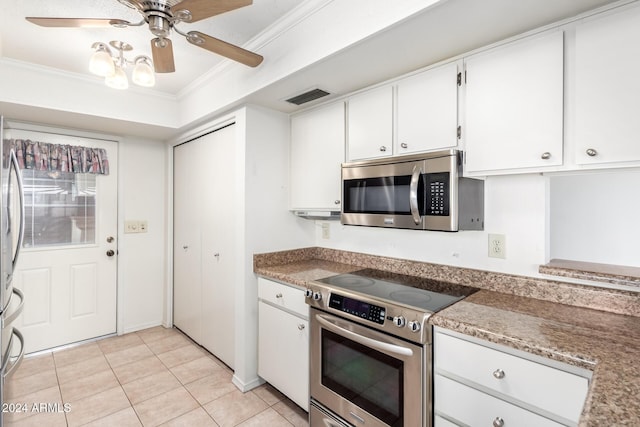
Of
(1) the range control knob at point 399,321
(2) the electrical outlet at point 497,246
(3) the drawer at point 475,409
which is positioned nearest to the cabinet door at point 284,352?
(1) the range control knob at point 399,321

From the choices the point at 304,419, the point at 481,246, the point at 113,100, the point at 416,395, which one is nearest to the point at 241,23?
the point at 113,100

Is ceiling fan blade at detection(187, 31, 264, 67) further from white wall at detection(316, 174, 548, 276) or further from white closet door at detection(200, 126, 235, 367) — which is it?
white wall at detection(316, 174, 548, 276)

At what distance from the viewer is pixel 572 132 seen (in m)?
1.27

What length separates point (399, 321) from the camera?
1368mm

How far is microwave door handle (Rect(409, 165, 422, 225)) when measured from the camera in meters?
1.61

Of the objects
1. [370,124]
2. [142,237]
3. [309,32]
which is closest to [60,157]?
[142,237]

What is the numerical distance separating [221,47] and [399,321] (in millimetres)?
1478

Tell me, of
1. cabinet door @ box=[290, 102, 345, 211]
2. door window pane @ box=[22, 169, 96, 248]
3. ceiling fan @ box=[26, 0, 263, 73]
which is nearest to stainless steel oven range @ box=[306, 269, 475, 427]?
cabinet door @ box=[290, 102, 345, 211]

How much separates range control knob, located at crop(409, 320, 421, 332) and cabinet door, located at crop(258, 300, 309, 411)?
29.5 inches

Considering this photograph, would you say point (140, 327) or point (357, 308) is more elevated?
point (357, 308)

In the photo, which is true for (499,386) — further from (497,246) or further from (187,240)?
(187,240)

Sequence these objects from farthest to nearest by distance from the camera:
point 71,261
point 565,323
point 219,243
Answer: point 71,261 < point 219,243 < point 565,323

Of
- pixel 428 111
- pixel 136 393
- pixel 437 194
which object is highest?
pixel 428 111

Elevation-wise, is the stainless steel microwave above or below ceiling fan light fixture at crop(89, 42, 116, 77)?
below
